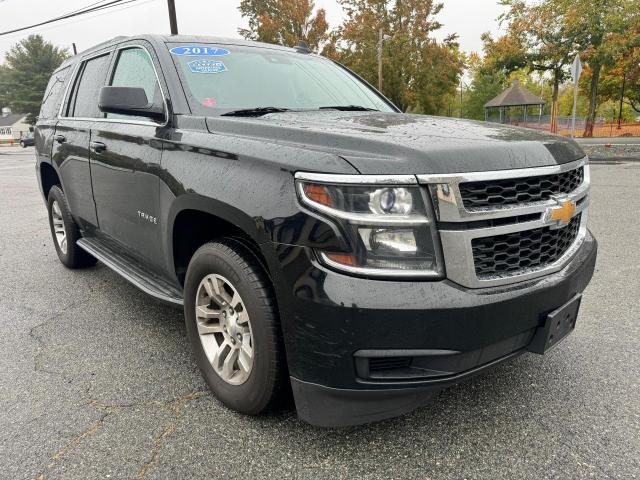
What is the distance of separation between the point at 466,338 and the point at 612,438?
95 centimetres

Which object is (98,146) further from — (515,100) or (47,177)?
(515,100)

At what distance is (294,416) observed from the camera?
2.37 meters

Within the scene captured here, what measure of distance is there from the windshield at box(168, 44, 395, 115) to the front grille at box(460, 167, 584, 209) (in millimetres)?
1500

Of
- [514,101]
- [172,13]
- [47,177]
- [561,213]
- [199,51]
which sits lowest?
[514,101]

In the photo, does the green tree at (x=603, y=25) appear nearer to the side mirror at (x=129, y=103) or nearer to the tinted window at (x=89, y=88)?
the tinted window at (x=89, y=88)

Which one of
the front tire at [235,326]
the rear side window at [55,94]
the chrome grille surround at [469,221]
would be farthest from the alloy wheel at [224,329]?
the rear side window at [55,94]

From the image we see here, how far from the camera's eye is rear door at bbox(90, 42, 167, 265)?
2807mm

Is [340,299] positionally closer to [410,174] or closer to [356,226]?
[356,226]

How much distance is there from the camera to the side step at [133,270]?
284cm

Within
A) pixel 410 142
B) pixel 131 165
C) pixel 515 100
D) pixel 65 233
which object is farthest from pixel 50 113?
pixel 515 100

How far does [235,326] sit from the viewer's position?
2316 mm

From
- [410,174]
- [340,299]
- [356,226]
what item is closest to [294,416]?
[340,299]

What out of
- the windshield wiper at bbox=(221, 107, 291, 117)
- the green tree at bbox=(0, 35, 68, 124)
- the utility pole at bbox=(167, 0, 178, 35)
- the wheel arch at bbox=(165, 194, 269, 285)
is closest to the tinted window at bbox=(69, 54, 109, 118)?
the windshield wiper at bbox=(221, 107, 291, 117)

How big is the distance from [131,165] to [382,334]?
1955mm
